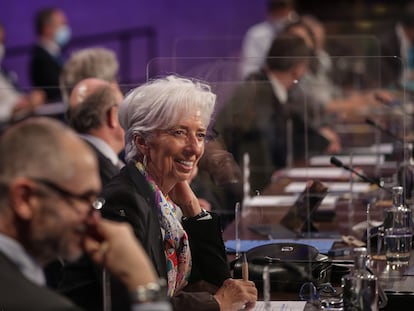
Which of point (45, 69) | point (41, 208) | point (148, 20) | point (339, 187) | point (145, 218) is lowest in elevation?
point (339, 187)

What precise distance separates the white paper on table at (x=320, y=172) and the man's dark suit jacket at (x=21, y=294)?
10.7 ft

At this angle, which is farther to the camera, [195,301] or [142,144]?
[142,144]

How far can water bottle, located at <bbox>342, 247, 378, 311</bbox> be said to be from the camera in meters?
2.82

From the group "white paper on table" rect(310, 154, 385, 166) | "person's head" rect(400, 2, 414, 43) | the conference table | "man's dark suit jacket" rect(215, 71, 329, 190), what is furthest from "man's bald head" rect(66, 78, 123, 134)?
"person's head" rect(400, 2, 414, 43)

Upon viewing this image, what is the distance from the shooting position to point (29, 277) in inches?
86.3

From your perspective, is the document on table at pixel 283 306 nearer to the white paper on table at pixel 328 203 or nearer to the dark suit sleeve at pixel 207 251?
the dark suit sleeve at pixel 207 251

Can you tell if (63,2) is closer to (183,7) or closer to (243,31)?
(183,7)

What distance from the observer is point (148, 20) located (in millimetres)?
12297

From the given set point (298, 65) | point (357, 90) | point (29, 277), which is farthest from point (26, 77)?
point (29, 277)

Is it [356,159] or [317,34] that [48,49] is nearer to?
[317,34]

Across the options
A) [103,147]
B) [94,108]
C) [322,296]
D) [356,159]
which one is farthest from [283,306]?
[356,159]

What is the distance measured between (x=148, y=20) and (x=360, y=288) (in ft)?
31.8

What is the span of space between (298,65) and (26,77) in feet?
20.9

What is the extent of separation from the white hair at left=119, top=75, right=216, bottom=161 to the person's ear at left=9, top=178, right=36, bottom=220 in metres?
1.17
